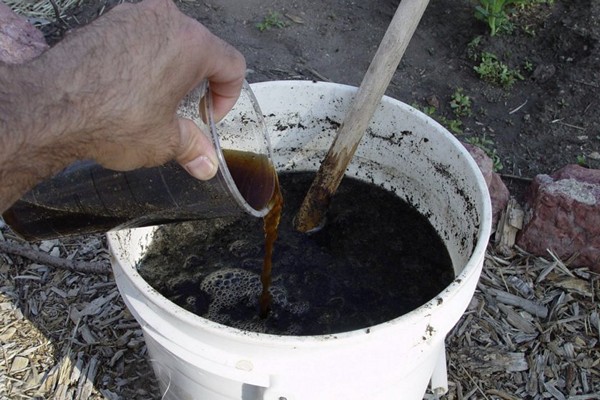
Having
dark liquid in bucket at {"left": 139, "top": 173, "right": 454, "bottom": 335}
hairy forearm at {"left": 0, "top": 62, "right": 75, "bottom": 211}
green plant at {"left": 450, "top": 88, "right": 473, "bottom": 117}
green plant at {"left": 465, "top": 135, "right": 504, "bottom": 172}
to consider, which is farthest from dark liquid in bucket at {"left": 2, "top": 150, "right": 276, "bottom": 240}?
green plant at {"left": 450, "top": 88, "right": 473, "bottom": 117}

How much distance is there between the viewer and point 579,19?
3.26 m

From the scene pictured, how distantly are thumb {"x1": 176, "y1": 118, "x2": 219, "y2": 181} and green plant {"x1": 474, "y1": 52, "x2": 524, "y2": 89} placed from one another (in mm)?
2196

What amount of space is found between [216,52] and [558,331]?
1.58 meters

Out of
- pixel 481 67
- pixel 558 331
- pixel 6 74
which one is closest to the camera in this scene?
pixel 6 74

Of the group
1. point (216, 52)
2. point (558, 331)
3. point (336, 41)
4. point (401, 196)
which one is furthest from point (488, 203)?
point (336, 41)

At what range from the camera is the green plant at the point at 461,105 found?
299 centimetres

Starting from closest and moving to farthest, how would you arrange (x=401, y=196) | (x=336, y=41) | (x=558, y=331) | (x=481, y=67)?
(x=401, y=196) → (x=558, y=331) → (x=481, y=67) → (x=336, y=41)

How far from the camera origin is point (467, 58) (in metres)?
3.24

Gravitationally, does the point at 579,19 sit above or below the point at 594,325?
above

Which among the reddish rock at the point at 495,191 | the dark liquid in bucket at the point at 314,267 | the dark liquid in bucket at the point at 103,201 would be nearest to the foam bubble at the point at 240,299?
the dark liquid in bucket at the point at 314,267

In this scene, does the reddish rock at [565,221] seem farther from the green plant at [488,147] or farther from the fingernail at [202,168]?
the fingernail at [202,168]

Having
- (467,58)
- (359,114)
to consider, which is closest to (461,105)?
(467,58)

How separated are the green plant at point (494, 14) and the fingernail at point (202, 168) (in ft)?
7.67

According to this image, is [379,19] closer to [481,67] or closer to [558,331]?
[481,67]
